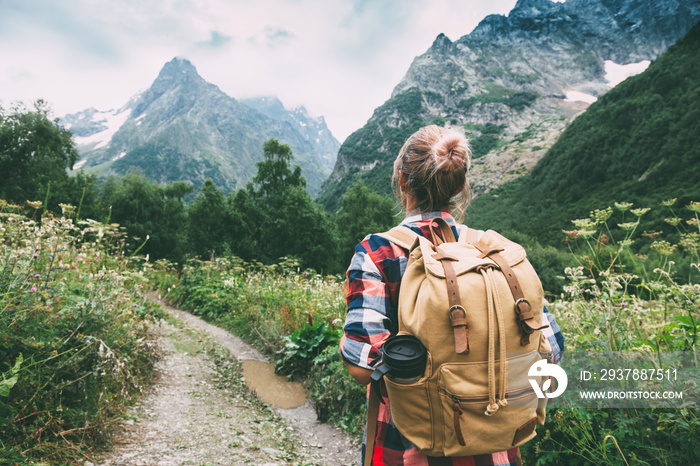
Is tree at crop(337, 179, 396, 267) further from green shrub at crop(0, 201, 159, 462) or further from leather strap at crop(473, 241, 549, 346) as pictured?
leather strap at crop(473, 241, 549, 346)

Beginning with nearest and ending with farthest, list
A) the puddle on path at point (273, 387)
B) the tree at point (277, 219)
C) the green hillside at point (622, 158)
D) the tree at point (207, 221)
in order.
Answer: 1. the puddle on path at point (273, 387)
2. the tree at point (207, 221)
3. the tree at point (277, 219)
4. the green hillside at point (622, 158)

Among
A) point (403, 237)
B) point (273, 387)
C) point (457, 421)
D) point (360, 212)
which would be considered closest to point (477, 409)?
point (457, 421)

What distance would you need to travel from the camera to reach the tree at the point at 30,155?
23.6m

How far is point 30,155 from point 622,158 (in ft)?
313

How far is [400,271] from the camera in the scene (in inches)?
50.9

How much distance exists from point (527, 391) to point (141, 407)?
155 inches

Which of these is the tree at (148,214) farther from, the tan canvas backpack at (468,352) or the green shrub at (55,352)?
the tan canvas backpack at (468,352)

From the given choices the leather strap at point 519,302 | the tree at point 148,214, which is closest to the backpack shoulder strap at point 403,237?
the leather strap at point 519,302

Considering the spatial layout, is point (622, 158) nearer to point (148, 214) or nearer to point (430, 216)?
point (148, 214)

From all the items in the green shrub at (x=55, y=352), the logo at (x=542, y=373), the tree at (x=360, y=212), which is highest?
the tree at (x=360, y=212)

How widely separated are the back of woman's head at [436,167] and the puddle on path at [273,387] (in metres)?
4.02

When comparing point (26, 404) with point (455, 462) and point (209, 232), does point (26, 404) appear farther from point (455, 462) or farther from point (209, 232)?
point (209, 232)

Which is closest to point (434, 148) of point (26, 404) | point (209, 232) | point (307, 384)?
point (26, 404)

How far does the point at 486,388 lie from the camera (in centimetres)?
101
